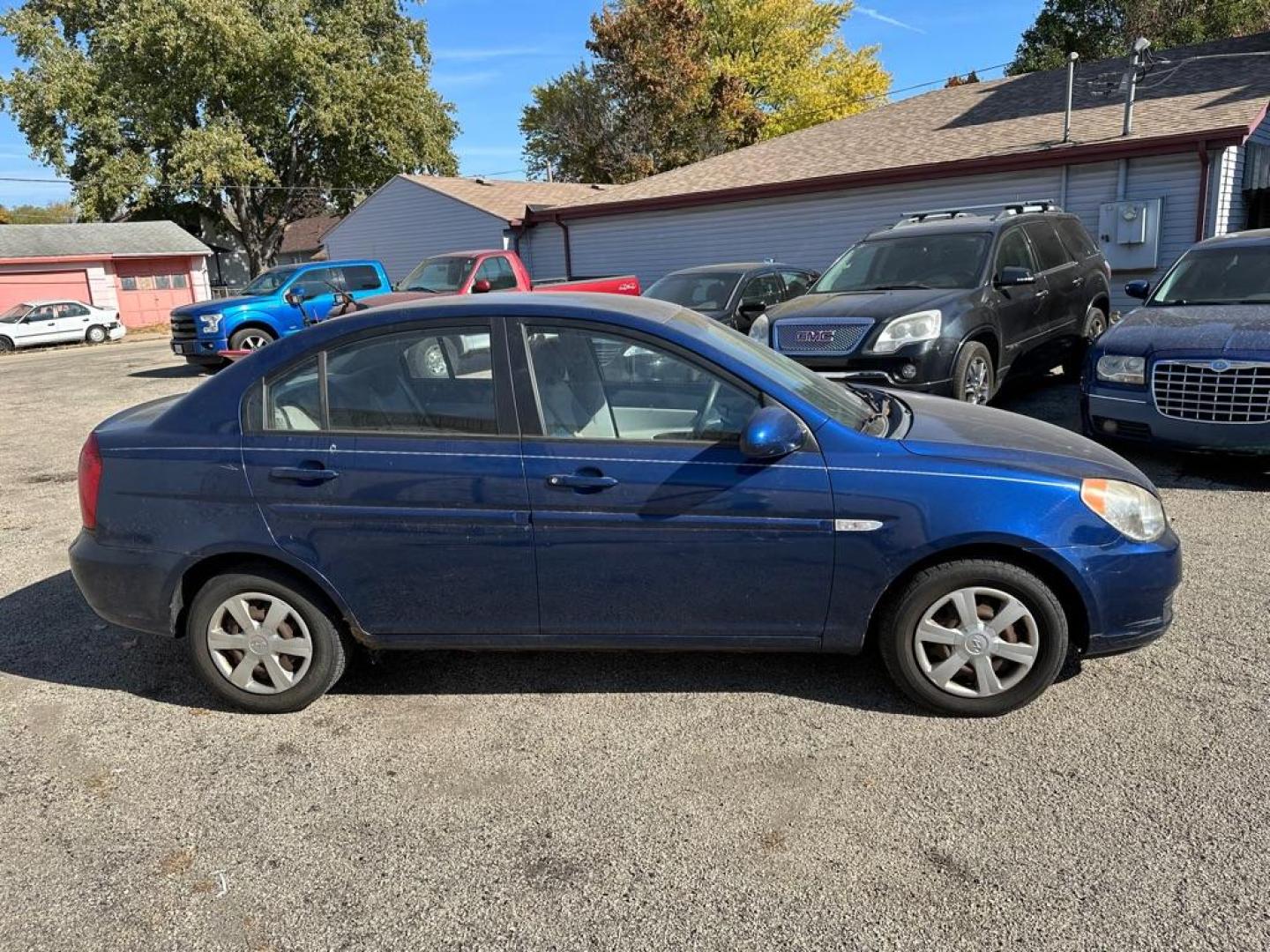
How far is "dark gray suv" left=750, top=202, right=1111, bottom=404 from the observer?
723 centimetres

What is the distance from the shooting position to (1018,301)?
8.17 meters

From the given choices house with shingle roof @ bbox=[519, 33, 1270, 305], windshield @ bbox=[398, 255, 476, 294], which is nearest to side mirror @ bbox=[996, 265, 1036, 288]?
house with shingle roof @ bbox=[519, 33, 1270, 305]

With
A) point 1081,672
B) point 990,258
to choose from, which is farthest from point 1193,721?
point 990,258

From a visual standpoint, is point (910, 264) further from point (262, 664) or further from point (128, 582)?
point (128, 582)

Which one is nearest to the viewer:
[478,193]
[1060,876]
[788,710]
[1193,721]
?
[1060,876]

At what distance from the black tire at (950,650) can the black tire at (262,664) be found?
2.14m

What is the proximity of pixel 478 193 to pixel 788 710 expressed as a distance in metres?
26.3

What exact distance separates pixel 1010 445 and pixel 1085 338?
7.29 meters

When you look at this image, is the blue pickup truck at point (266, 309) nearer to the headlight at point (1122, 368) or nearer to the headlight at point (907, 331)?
the headlight at point (907, 331)

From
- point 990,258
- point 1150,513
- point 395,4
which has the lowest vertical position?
point 1150,513

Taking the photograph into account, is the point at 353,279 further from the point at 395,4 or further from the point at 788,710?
the point at 395,4

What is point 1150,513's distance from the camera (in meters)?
3.36

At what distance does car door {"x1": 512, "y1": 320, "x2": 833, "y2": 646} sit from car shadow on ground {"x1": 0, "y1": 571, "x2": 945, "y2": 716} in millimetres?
410

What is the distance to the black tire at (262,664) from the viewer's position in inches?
139
